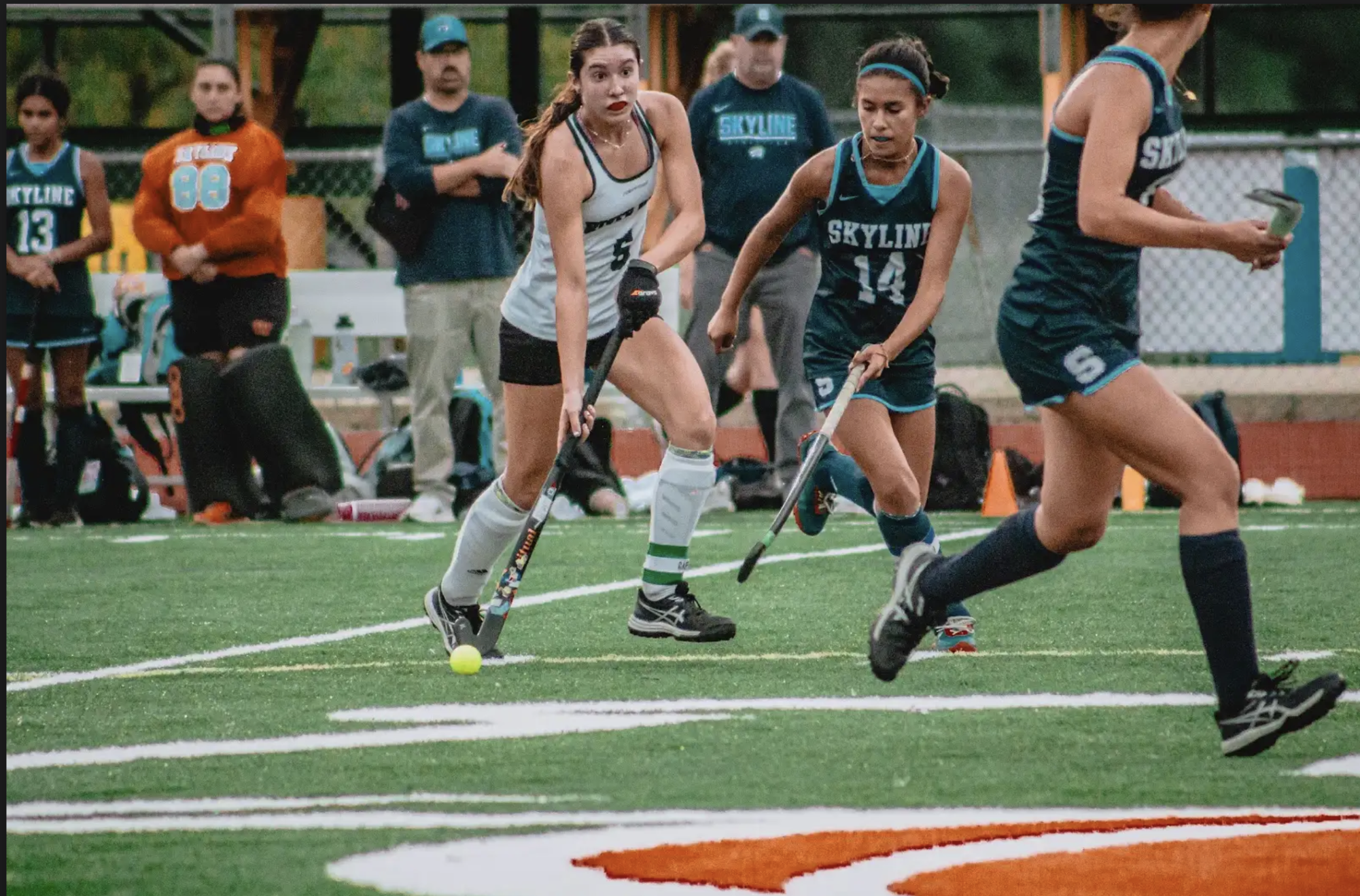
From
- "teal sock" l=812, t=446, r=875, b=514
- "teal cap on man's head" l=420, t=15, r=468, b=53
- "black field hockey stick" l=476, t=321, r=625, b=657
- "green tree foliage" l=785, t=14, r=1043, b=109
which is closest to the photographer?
"black field hockey stick" l=476, t=321, r=625, b=657

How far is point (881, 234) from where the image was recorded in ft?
21.4

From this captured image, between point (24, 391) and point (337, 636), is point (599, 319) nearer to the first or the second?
point (337, 636)

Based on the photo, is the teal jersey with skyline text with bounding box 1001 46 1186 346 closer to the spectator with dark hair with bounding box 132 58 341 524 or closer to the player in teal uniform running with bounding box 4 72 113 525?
the spectator with dark hair with bounding box 132 58 341 524

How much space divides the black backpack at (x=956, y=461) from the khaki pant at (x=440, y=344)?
7.56 feet

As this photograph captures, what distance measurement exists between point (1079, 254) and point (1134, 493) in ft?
24.3

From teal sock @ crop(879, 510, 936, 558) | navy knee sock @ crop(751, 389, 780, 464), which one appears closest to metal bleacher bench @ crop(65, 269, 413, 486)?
navy knee sock @ crop(751, 389, 780, 464)

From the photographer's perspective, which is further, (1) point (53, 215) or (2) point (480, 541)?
(1) point (53, 215)

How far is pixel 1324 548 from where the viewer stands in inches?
363

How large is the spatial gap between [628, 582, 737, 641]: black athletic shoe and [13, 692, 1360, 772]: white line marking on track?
1218mm

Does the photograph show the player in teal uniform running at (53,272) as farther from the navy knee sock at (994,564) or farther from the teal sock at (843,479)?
the navy knee sock at (994,564)

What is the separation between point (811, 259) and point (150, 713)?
21.0ft

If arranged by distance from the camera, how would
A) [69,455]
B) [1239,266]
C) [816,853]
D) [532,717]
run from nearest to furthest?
[816,853] < [532,717] < [69,455] < [1239,266]

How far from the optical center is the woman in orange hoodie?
1117cm

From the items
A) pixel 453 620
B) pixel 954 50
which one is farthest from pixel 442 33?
pixel 954 50
